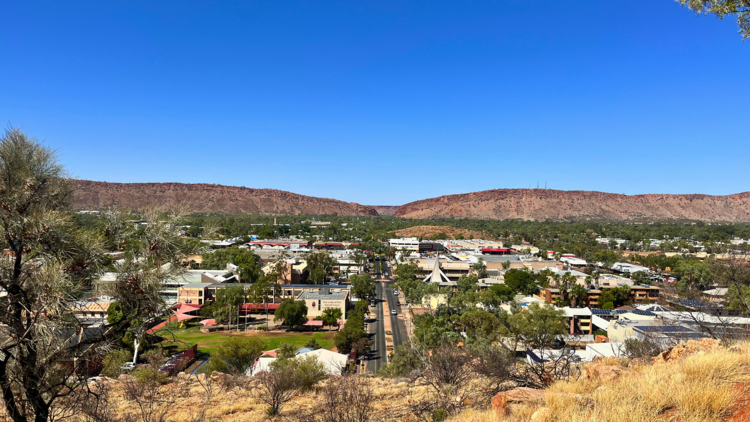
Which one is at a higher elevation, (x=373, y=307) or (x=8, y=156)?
(x=8, y=156)

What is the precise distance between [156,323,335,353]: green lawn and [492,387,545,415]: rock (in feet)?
87.5

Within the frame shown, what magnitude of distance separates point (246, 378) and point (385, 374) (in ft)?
29.1

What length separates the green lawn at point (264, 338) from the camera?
110 ft

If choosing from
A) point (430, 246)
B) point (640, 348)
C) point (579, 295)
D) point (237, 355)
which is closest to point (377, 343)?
point (237, 355)

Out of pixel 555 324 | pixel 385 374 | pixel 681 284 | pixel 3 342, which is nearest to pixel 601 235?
pixel 681 284

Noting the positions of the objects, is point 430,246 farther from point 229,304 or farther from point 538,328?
point 538,328

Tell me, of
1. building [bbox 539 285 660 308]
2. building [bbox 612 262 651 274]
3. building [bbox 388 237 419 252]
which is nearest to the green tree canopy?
building [bbox 539 285 660 308]

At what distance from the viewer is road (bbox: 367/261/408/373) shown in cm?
2964

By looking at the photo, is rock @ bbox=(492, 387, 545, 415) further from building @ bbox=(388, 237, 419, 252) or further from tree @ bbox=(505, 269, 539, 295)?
building @ bbox=(388, 237, 419, 252)

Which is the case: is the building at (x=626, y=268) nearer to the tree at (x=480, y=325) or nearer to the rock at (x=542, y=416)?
the tree at (x=480, y=325)

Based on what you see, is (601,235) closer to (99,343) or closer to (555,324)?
(555,324)

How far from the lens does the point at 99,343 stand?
6723 millimetres

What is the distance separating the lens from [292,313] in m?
38.2

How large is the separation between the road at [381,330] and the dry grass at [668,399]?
21.8 meters
